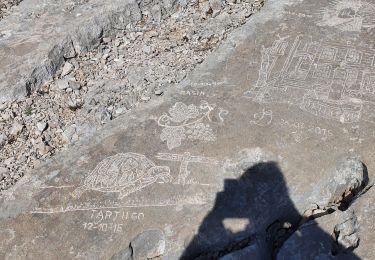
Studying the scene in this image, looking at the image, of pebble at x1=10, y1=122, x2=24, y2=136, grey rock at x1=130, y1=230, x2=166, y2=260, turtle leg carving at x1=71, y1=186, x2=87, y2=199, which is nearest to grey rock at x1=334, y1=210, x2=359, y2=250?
grey rock at x1=130, y1=230, x2=166, y2=260

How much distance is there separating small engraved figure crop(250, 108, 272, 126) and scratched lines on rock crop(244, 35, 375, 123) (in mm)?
195

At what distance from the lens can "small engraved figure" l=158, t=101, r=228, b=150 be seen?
4967 millimetres

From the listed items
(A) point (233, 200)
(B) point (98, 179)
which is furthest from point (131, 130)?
(A) point (233, 200)

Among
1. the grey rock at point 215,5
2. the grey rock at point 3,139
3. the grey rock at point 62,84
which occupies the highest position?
the grey rock at point 215,5

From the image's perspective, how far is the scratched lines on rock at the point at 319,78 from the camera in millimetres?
5160

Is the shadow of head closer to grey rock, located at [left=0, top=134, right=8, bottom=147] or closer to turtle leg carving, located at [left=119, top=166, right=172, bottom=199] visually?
turtle leg carving, located at [left=119, top=166, right=172, bottom=199]

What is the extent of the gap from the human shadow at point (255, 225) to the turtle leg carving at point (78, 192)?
123 centimetres

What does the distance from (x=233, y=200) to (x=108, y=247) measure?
4.05 feet

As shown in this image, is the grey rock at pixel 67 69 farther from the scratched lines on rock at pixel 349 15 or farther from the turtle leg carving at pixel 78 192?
the scratched lines on rock at pixel 349 15

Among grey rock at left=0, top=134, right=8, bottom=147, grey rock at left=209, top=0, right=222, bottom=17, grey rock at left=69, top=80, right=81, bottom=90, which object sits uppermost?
grey rock at left=209, top=0, right=222, bottom=17

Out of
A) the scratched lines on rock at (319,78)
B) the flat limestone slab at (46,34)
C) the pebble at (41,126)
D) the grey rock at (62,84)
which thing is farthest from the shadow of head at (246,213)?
the flat limestone slab at (46,34)

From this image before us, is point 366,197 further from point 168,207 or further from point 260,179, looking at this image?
point 168,207

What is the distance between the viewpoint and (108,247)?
4141 mm

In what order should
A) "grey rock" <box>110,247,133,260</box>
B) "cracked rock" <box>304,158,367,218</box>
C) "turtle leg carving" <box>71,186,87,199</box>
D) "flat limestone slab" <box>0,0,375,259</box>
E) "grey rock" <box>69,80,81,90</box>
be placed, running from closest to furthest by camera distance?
"grey rock" <box>110,247,133,260</box>, "flat limestone slab" <box>0,0,375,259</box>, "cracked rock" <box>304,158,367,218</box>, "turtle leg carving" <box>71,186,87,199</box>, "grey rock" <box>69,80,81,90</box>
